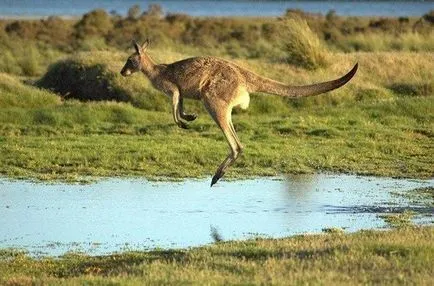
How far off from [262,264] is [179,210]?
4283 mm

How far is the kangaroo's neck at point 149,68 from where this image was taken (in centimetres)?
1580

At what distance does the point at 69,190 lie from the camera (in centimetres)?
1556

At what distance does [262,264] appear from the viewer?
9.95 meters

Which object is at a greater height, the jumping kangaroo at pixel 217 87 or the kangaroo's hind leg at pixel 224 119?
the jumping kangaroo at pixel 217 87

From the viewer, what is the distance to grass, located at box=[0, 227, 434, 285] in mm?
9180

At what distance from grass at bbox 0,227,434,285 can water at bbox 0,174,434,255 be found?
0.73 m

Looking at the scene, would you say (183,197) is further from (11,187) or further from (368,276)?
(368,276)

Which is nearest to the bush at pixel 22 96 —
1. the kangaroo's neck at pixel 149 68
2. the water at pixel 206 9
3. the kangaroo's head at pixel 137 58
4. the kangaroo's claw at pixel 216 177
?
the kangaroo's head at pixel 137 58

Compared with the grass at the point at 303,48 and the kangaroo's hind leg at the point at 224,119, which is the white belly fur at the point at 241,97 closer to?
the kangaroo's hind leg at the point at 224,119

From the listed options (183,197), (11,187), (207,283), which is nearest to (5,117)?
(11,187)

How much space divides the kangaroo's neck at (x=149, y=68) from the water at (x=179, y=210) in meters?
1.58

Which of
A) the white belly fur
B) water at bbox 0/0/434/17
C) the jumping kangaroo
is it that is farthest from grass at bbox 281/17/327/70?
water at bbox 0/0/434/17

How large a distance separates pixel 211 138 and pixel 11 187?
5226mm

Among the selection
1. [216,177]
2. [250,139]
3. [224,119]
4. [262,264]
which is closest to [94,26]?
[250,139]
